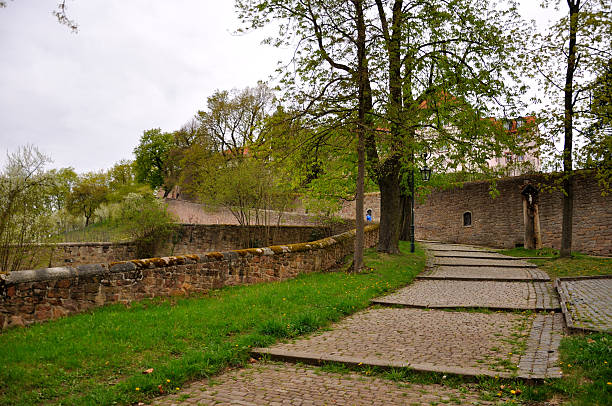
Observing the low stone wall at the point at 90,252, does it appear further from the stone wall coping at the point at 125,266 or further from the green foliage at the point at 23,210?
the stone wall coping at the point at 125,266

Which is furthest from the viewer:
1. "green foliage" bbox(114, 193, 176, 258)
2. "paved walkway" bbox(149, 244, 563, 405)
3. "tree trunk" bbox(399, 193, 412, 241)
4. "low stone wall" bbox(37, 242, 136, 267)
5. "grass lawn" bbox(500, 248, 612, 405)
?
"green foliage" bbox(114, 193, 176, 258)

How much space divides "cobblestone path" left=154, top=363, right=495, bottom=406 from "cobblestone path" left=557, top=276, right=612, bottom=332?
294 centimetres

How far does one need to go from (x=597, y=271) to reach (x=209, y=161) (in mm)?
31829

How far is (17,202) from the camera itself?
13141 mm

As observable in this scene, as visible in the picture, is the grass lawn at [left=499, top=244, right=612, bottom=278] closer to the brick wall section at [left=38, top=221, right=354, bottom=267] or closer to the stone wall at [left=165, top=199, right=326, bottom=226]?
the brick wall section at [left=38, top=221, right=354, bottom=267]

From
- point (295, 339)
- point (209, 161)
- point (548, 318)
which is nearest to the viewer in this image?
point (295, 339)

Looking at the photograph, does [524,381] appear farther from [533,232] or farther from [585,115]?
[533,232]

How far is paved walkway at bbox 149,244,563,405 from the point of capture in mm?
4344

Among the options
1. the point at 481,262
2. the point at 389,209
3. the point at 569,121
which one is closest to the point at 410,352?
the point at 389,209

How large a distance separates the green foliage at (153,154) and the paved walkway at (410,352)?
55905 mm

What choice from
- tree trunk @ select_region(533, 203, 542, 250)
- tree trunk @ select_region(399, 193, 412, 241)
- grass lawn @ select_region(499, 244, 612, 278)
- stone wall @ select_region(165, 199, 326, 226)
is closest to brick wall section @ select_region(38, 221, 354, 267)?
stone wall @ select_region(165, 199, 326, 226)

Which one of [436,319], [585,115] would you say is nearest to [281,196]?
[585,115]

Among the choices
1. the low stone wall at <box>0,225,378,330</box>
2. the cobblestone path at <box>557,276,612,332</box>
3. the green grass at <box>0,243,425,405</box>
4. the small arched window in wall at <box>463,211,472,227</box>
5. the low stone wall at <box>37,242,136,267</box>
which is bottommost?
the low stone wall at <box>37,242,136,267</box>

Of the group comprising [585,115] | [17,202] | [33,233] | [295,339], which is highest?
[585,115]
